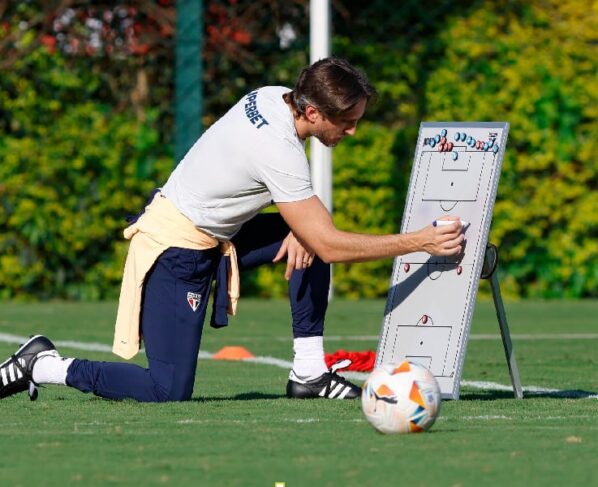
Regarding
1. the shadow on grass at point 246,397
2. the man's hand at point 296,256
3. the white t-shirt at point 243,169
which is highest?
the white t-shirt at point 243,169

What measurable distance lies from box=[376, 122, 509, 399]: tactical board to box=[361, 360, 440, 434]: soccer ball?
1.17 m

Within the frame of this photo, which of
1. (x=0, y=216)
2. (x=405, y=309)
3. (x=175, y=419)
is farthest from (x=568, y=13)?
(x=175, y=419)

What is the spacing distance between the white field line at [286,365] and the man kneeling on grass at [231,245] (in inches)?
41.9

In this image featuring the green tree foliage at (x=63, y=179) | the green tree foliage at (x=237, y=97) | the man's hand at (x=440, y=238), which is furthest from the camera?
the green tree foliage at (x=237, y=97)

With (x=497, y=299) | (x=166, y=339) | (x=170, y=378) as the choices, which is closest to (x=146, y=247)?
(x=166, y=339)

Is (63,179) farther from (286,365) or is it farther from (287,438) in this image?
(287,438)

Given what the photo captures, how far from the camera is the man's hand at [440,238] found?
671 centimetres

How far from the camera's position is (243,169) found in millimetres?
6883

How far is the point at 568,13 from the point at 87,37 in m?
6.06

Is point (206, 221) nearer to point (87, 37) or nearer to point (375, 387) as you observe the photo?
point (375, 387)

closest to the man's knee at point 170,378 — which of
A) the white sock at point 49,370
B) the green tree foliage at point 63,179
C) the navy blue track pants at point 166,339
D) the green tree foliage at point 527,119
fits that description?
the navy blue track pants at point 166,339

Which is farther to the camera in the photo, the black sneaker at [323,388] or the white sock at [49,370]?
the black sneaker at [323,388]

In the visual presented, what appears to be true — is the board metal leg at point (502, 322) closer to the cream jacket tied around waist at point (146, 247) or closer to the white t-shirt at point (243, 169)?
the white t-shirt at point (243, 169)

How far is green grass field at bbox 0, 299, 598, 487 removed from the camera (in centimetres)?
497
